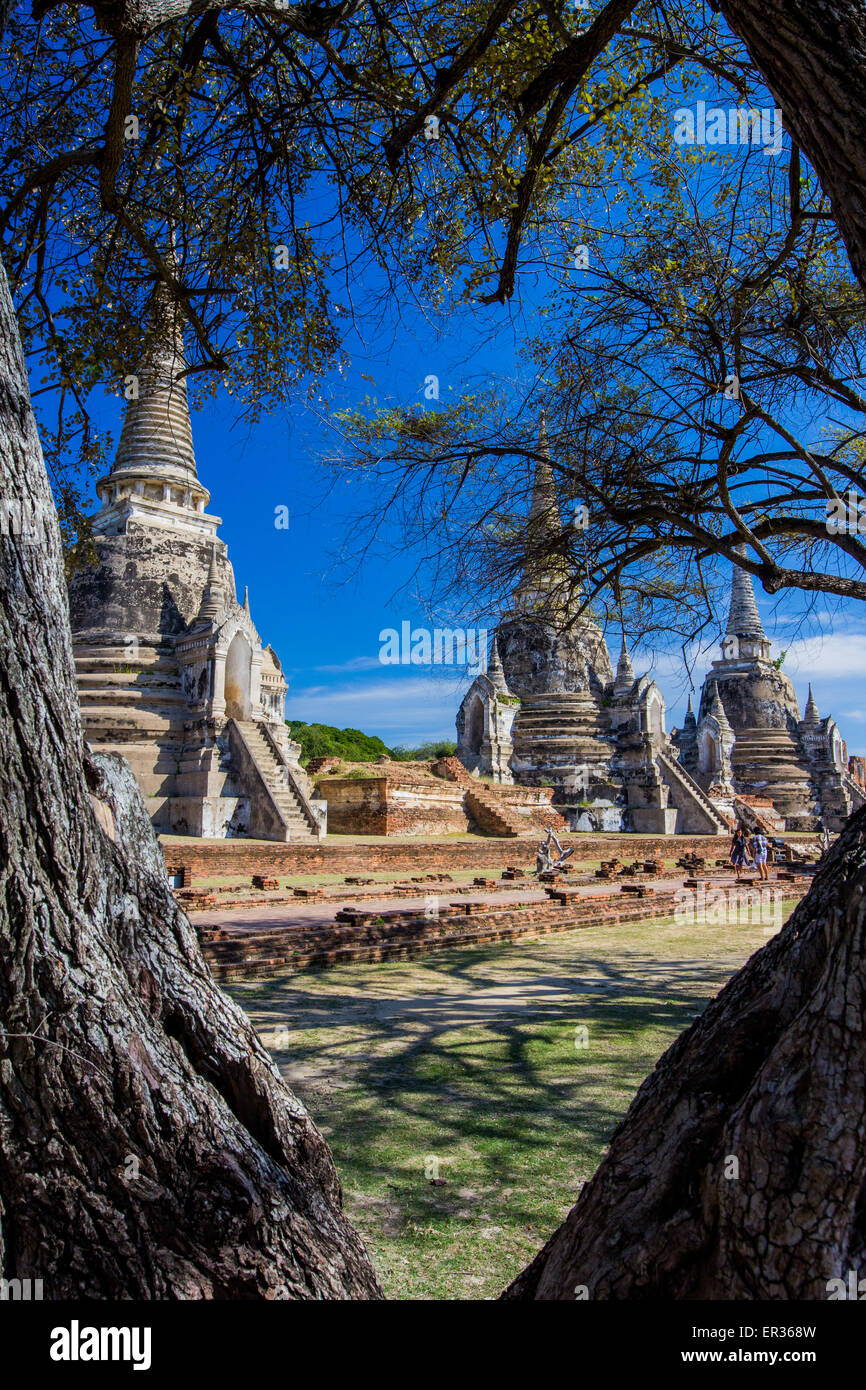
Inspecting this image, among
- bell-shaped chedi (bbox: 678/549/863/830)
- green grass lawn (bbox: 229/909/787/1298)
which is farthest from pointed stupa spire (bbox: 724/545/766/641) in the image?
green grass lawn (bbox: 229/909/787/1298)

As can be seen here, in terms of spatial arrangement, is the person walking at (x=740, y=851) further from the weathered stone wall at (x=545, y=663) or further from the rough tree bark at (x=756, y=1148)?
the rough tree bark at (x=756, y=1148)

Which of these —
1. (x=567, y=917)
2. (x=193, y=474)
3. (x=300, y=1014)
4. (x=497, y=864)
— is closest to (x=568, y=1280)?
(x=300, y=1014)

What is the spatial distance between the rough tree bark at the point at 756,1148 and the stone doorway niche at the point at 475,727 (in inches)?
1063

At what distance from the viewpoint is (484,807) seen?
22922 mm

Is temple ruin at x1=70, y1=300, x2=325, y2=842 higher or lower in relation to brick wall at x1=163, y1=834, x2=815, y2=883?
higher

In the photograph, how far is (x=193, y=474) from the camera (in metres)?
23.0

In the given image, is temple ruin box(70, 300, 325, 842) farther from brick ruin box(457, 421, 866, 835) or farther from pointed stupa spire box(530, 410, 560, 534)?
pointed stupa spire box(530, 410, 560, 534)

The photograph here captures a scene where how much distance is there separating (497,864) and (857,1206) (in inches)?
735

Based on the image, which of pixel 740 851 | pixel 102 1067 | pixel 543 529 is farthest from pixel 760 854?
pixel 102 1067

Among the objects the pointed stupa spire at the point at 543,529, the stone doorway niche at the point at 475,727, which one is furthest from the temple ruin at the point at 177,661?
the pointed stupa spire at the point at 543,529

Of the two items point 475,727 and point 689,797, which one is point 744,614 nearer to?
point 689,797

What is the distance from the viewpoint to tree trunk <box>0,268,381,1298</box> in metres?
1.76

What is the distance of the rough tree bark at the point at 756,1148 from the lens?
4.88 feet

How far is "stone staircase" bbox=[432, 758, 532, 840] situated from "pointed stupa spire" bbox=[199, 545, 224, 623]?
24.2ft
